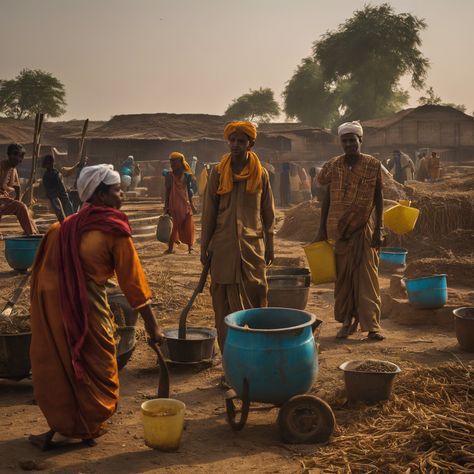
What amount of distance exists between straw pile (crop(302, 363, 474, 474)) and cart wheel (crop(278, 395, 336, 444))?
10 centimetres

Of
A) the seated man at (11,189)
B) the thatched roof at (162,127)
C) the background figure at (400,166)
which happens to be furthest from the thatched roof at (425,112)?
the seated man at (11,189)

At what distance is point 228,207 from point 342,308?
1994 mm

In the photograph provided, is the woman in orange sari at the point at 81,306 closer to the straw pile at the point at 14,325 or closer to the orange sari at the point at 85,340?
the orange sari at the point at 85,340

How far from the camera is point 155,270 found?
984 cm

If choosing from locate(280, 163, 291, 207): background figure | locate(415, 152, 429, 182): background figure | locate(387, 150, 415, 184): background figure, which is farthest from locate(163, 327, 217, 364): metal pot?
locate(415, 152, 429, 182): background figure

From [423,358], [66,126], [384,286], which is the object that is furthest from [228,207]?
[66,126]

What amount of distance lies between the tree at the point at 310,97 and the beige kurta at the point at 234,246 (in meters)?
59.3

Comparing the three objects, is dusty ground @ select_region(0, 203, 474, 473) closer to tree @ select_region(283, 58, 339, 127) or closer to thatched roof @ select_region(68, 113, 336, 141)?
thatched roof @ select_region(68, 113, 336, 141)

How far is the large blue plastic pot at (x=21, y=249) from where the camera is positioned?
8.59 metres

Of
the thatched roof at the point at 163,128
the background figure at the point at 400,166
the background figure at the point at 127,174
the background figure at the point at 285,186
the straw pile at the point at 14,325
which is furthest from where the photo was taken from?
the thatched roof at the point at 163,128

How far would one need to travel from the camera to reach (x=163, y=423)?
11.6 ft

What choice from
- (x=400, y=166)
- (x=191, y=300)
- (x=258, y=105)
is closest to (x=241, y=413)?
(x=191, y=300)

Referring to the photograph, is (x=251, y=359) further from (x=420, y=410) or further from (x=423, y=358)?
(x=423, y=358)

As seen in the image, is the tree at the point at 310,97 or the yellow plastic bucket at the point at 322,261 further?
the tree at the point at 310,97
